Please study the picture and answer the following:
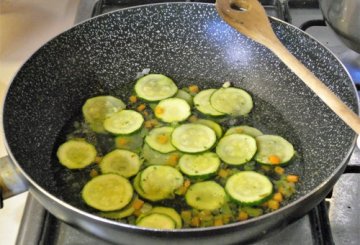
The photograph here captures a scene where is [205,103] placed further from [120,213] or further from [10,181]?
[10,181]

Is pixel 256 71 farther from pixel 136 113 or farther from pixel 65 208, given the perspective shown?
pixel 65 208

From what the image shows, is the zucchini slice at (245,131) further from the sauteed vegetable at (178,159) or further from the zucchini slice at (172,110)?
the zucchini slice at (172,110)

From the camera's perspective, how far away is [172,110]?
1.12 metres

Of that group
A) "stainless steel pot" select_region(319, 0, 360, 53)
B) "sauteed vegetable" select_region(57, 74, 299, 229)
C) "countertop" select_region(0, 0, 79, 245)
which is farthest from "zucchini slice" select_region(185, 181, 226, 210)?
"countertop" select_region(0, 0, 79, 245)

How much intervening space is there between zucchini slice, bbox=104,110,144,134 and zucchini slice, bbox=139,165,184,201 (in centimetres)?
13

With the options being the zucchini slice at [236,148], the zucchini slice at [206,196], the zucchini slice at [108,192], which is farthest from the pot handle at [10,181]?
the zucchini slice at [236,148]

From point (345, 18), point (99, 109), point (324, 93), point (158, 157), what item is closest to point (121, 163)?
point (158, 157)

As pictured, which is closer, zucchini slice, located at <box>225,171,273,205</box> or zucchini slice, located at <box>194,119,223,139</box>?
zucchini slice, located at <box>225,171,273,205</box>

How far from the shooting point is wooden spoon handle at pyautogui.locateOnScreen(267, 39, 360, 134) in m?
0.82

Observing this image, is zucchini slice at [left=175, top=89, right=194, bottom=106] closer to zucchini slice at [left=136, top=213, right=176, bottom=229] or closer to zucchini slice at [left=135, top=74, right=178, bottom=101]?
zucchini slice at [left=135, top=74, right=178, bottom=101]

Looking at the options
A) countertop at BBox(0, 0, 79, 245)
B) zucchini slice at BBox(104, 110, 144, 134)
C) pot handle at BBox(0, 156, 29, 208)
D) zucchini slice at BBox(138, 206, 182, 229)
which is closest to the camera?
pot handle at BBox(0, 156, 29, 208)

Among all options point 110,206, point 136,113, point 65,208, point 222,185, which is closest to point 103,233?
point 65,208

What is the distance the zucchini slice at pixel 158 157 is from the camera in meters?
1.01

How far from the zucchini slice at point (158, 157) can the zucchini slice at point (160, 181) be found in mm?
38
